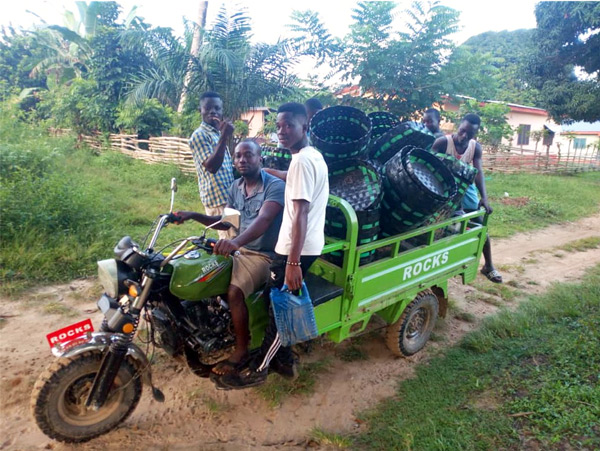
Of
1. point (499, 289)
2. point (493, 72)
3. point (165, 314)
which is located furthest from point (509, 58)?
point (165, 314)

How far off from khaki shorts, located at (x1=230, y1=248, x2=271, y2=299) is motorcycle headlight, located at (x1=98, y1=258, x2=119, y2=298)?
2.15 ft

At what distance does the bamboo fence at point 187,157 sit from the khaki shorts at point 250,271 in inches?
340

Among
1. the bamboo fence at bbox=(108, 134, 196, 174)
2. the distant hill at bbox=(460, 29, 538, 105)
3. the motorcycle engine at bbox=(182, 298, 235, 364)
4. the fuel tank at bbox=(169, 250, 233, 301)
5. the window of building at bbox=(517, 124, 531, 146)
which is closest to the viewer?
the fuel tank at bbox=(169, 250, 233, 301)

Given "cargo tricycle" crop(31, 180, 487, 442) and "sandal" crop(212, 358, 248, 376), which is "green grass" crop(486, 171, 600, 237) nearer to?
"cargo tricycle" crop(31, 180, 487, 442)

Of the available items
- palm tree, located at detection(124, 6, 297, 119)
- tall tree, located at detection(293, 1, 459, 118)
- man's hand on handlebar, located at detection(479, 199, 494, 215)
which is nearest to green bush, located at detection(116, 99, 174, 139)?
palm tree, located at detection(124, 6, 297, 119)

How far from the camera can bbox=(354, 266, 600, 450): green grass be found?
2.50 meters

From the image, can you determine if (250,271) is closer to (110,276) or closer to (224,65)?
(110,276)

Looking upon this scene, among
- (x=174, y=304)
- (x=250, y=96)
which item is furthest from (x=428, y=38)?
(x=174, y=304)

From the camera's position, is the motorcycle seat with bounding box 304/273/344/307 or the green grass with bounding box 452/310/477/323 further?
the green grass with bounding box 452/310/477/323

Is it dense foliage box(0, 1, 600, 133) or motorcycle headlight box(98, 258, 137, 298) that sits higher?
dense foliage box(0, 1, 600, 133)

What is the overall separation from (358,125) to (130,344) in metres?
2.62

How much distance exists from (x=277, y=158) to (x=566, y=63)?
15.5m

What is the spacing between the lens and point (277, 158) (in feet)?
12.4

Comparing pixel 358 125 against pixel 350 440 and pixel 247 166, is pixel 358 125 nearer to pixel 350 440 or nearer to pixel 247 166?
pixel 247 166
